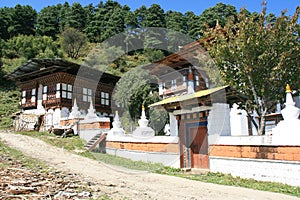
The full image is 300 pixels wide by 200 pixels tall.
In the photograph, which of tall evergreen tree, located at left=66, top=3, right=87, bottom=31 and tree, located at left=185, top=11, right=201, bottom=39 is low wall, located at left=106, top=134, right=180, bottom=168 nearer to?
tree, located at left=185, top=11, right=201, bottom=39

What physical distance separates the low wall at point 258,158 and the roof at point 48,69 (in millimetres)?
21327

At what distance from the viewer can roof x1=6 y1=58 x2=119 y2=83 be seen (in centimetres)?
2769

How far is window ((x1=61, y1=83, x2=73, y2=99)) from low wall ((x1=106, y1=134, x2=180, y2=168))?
46.8 ft

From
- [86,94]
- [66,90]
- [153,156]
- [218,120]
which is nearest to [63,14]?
[86,94]

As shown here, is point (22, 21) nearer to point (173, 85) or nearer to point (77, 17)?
point (77, 17)

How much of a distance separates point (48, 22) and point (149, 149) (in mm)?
58603

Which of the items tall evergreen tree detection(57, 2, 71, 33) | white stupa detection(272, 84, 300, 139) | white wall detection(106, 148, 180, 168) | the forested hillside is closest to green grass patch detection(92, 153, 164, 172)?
white wall detection(106, 148, 180, 168)

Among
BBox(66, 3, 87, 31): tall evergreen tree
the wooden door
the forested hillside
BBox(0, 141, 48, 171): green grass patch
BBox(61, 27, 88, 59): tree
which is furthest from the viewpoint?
BBox(66, 3, 87, 31): tall evergreen tree

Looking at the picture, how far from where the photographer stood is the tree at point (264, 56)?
10.6 meters

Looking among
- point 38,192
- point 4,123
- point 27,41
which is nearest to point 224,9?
point 27,41

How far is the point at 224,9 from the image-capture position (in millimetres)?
48469

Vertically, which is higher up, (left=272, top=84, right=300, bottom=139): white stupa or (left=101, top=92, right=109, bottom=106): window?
(left=101, top=92, right=109, bottom=106): window

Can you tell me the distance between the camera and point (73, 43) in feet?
173

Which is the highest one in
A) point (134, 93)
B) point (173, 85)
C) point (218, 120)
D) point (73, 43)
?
point (73, 43)
